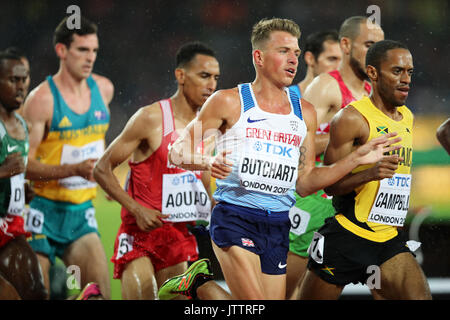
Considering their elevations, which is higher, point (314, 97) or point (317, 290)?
point (314, 97)

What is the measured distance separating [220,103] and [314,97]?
1364 mm

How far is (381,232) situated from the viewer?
14.1 feet

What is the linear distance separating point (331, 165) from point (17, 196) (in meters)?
2.40

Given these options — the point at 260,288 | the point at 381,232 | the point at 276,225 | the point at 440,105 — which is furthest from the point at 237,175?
the point at 440,105

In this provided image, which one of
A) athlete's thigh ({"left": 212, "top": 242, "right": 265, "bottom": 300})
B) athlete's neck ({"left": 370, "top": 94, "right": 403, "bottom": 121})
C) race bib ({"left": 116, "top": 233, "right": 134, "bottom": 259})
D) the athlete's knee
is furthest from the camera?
the athlete's knee

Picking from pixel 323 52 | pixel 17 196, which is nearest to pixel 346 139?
pixel 323 52

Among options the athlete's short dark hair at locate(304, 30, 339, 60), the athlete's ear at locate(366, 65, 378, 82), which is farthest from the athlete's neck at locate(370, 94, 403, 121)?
the athlete's short dark hair at locate(304, 30, 339, 60)

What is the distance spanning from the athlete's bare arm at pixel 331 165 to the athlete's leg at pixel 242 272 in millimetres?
561

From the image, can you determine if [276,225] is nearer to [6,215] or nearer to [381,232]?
[381,232]

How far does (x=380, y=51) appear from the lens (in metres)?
4.50

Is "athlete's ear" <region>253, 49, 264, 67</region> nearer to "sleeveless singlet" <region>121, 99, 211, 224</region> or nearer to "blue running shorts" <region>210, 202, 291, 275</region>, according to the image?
"blue running shorts" <region>210, 202, 291, 275</region>

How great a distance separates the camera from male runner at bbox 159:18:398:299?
405cm

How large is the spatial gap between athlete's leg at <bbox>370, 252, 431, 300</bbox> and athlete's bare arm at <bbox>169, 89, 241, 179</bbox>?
1.22 meters

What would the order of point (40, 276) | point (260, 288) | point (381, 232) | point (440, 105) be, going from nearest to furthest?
1. point (260, 288)
2. point (381, 232)
3. point (40, 276)
4. point (440, 105)
